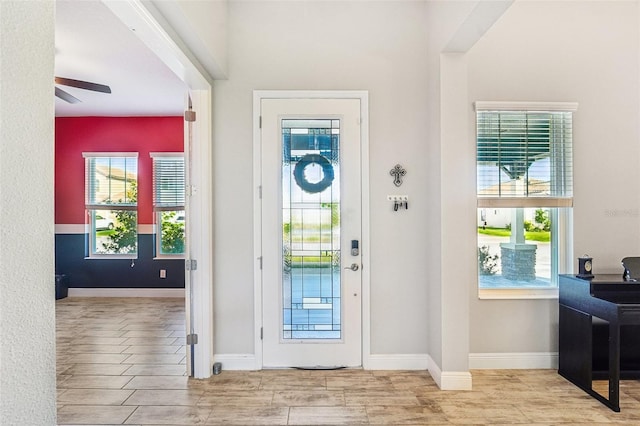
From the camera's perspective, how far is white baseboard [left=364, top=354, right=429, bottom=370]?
331 cm

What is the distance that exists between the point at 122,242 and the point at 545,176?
613 cm

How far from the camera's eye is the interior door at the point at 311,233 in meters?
3.32

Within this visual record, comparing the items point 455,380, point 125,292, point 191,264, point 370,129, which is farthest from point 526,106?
point 125,292

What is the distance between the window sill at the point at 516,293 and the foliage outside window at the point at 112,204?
17.7 feet

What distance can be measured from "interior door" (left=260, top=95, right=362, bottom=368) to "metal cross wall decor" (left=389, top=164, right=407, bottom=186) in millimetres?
307

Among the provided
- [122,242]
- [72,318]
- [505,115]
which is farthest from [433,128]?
[122,242]

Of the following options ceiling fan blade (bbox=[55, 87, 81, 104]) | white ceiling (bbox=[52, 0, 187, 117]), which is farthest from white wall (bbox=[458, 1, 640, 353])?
ceiling fan blade (bbox=[55, 87, 81, 104])

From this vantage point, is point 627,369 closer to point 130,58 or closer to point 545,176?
point 545,176

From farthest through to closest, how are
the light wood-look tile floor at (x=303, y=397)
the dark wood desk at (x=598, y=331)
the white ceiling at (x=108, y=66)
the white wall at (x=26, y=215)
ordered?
the white ceiling at (x=108, y=66) → the dark wood desk at (x=598, y=331) → the light wood-look tile floor at (x=303, y=397) → the white wall at (x=26, y=215)

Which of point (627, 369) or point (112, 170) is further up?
point (112, 170)

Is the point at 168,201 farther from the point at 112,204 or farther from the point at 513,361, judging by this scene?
the point at 513,361

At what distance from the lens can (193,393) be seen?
2.92 metres

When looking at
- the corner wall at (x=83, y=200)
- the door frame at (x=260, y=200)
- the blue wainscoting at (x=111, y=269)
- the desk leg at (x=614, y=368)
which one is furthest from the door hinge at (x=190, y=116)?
the blue wainscoting at (x=111, y=269)

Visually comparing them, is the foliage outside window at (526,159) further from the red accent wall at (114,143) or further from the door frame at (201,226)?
the red accent wall at (114,143)
